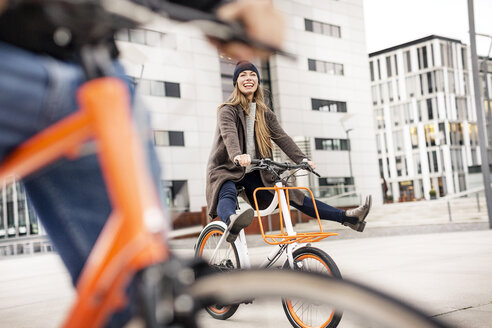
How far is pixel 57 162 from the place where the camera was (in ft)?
3.76

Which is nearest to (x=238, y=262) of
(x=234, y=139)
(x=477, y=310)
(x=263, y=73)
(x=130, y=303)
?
(x=234, y=139)

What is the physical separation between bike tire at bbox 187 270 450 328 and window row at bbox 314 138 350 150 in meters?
42.7

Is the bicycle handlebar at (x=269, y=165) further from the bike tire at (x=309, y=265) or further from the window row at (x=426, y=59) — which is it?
the window row at (x=426, y=59)

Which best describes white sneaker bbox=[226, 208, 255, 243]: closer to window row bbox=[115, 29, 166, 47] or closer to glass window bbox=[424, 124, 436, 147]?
window row bbox=[115, 29, 166, 47]

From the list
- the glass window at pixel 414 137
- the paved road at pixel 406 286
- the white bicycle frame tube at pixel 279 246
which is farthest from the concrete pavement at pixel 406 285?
the glass window at pixel 414 137

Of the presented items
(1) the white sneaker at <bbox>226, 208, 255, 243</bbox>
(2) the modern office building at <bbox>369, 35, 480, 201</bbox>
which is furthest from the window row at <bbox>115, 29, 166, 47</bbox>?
(2) the modern office building at <bbox>369, 35, 480, 201</bbox>

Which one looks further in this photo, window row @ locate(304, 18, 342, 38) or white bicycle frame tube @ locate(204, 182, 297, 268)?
window row @ locate(304, 18, 342, 38)

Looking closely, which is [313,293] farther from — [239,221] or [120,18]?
[239,221]

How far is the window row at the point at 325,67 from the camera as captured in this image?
43.9 metres

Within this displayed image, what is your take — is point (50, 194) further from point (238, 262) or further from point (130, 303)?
point (238, 262)

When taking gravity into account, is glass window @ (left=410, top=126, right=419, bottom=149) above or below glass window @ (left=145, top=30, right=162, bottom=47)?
above

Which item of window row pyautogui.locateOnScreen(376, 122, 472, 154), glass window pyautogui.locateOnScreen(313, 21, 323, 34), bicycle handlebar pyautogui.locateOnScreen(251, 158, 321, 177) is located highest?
glass window pyautogui.locateOnScreen(313, 21, 323, 34)

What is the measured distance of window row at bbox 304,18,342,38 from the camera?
4434 centimetres

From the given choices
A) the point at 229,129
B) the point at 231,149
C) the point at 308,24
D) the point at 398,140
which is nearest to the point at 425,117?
the point at 398,140
